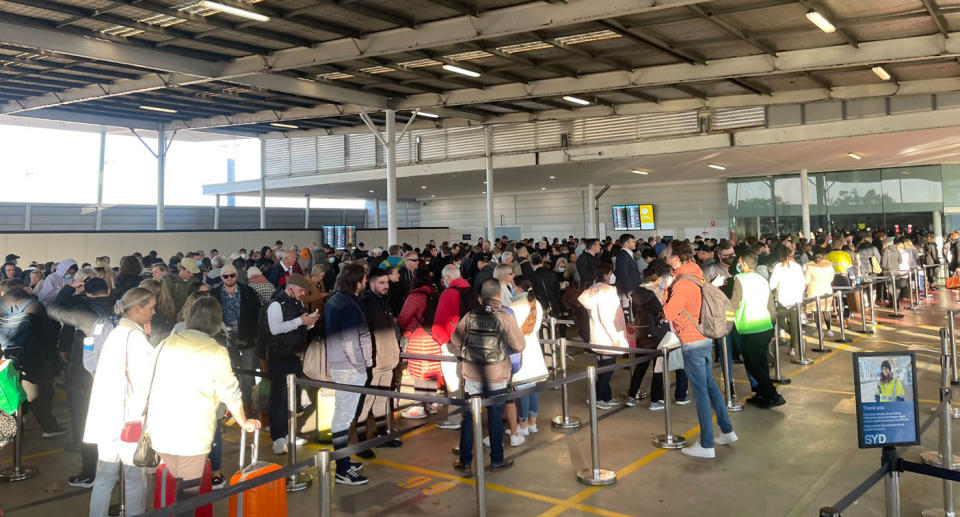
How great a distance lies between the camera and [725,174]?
28453mm

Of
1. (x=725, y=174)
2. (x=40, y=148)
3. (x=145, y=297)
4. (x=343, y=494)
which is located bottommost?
(x=343, y=494)

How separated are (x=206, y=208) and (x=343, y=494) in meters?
35.9

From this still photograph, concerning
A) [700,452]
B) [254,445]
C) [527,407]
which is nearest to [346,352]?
[254,445]

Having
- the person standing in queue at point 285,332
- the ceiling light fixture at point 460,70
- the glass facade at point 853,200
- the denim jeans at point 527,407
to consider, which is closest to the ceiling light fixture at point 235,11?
the ceiling light fixture at point 460,70

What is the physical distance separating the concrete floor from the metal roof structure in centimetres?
611

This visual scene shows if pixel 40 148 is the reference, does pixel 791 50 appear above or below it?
below

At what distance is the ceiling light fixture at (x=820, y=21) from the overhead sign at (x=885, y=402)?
9100 millimetres

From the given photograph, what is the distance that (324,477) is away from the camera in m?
3.78

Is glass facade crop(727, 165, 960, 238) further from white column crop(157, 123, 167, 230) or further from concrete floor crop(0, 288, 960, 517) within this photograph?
white column crop(157, 123, 167, 230)

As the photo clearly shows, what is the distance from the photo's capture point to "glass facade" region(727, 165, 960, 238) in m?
26.2

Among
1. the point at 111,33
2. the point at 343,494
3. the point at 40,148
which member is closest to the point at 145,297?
the point at 343,494

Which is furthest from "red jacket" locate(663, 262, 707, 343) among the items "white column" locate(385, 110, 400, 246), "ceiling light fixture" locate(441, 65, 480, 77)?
"white column" locate(385, 110, 400, 246)

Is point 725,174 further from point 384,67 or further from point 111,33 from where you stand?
point 111,33

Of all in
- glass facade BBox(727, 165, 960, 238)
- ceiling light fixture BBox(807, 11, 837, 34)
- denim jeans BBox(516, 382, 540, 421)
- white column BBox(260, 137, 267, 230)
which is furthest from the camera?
white column BBox(260, 137, 267, 230)
